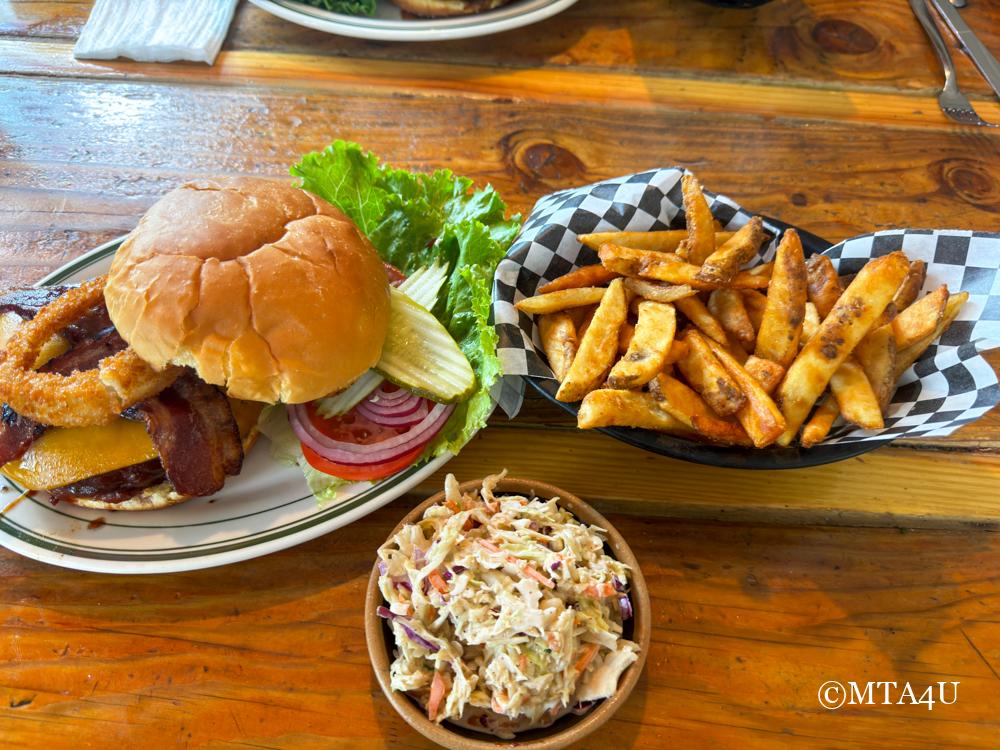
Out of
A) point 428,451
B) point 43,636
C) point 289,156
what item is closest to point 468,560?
point 428,451

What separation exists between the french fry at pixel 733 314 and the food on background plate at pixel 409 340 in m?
0.58

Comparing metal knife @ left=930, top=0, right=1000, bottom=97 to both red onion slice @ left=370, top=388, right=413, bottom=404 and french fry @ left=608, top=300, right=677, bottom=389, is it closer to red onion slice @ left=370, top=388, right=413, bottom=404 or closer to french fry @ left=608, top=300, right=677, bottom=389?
french fry @ left=608, top=300, right=677, bottom=389

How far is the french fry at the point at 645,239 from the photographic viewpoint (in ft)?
6.24

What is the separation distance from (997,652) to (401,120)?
2.55 meters

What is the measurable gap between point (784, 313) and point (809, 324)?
0.11 m

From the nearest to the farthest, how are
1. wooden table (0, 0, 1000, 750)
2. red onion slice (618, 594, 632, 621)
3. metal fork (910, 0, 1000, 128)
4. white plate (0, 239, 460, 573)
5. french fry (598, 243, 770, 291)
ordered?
red onion slice (618, 594, 632, 621) < wooden table (0, 0, 1000, 750) < white plate (0, 239, 460, 573) < french fry (598, 243, 770, 291) < metal fork (910, 0, 1000, 128)

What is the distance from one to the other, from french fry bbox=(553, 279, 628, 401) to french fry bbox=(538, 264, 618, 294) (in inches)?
4.7

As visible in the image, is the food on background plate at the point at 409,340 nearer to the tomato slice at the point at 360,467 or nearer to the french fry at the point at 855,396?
the tomato slice at the point at 360,467

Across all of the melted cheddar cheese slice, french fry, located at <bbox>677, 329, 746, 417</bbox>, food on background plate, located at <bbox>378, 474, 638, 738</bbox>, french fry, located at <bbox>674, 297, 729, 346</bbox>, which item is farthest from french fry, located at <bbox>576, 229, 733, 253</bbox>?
the melted cheddar cheese slice

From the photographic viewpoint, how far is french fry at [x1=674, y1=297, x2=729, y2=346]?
5.70 feet

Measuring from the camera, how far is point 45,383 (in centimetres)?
166

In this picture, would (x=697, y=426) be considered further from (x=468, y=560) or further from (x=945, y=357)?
(x=945, y=357)

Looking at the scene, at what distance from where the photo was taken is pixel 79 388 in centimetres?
166

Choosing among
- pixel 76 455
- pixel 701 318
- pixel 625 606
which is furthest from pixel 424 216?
pixel 625 606
